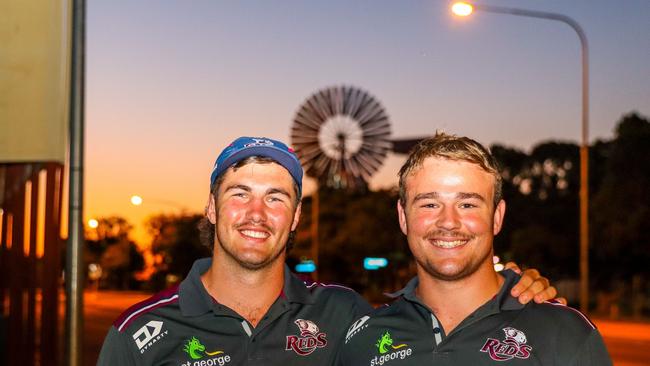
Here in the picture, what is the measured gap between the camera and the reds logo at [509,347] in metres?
3.60

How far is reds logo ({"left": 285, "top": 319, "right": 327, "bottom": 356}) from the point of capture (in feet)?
13.0

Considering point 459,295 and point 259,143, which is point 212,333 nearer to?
point 259,143

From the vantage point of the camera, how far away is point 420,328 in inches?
152

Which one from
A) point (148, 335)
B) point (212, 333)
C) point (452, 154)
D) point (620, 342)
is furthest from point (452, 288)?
point (620, 342)

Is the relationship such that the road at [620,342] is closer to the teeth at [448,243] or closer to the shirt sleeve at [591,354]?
the teeth at [448,243]

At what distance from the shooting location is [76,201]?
24.5 ft

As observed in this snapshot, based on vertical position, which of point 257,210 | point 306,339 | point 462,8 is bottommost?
point 306,339

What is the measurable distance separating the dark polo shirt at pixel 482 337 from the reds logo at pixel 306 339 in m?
0.11

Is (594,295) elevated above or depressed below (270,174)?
below

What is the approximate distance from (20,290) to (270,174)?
584 inches

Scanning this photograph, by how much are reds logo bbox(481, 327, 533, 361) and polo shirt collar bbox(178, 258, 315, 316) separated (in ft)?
2.92

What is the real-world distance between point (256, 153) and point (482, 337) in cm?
125

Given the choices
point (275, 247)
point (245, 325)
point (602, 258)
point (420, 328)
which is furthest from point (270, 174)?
point (602, 258)

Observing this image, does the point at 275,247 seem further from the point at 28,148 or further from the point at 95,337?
the point at 95,337
